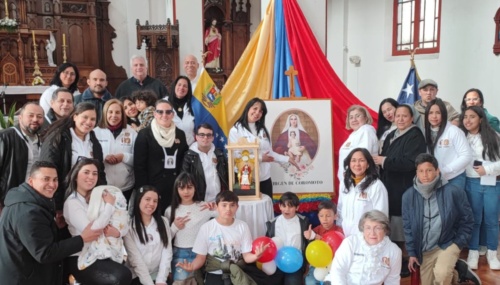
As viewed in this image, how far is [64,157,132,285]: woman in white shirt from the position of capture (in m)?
2.71

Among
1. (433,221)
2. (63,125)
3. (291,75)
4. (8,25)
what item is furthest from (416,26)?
Result: (8,25)

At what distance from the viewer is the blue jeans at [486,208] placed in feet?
12.3

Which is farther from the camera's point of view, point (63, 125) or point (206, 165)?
point (206, 165)

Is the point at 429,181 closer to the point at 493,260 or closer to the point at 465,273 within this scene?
the point at 465,273

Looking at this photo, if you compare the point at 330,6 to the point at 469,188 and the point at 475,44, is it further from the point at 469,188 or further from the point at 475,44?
the point at 469,188

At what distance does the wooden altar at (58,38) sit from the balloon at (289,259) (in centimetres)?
599

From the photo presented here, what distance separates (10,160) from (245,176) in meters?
1.68

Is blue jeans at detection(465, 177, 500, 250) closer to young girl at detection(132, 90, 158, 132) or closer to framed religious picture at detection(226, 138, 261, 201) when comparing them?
framed religious picture at detection(226, 138, 261, 201)

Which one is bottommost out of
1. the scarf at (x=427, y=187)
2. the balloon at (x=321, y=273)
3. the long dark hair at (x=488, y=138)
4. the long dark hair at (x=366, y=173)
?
the balloon at (x=321, y=273)

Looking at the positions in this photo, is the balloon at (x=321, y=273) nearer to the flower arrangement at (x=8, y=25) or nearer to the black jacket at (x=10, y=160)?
the black jacket at (x=10, y=160)

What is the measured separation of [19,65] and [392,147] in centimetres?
661

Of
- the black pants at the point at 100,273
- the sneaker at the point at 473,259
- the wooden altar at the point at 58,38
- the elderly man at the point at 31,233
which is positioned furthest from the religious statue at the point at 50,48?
the sneaker at the point at 473,259

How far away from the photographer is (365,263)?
2.79 metres

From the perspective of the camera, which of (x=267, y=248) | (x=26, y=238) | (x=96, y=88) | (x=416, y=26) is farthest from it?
(x=416, y=26)
